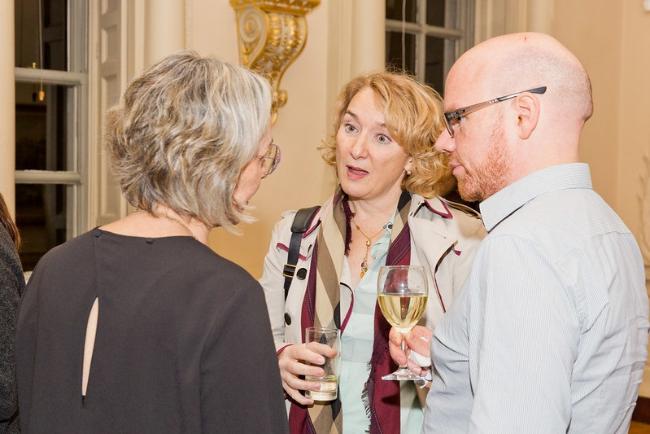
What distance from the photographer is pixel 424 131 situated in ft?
8.59

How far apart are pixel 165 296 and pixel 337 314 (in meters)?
1.11

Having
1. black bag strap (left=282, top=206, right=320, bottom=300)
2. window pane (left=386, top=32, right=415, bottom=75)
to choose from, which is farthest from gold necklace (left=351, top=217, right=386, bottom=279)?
window pane (left=386, top=32, right=415, bottom=75)

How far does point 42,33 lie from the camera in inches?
164

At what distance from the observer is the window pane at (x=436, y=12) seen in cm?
576

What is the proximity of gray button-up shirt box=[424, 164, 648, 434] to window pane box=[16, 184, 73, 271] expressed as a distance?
9.81ft

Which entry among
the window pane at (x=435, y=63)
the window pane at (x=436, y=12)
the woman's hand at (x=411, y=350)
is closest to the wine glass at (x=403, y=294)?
the woman's hand at (x=411, y=350)

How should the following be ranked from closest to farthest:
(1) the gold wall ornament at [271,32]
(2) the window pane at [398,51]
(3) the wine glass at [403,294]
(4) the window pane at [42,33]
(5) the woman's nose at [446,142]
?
(5) the woman's nose at [446,142] < (3) the wine glass at [403,294] < (4) the window pane at [42,33] < (1) the gold wall ornament at [271,32] < (2) the window pane at [398,51]

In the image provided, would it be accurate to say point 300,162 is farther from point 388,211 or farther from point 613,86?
point 613,86

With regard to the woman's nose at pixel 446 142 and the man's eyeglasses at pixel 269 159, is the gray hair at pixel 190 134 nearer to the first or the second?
the man's eyeglasses at pixel 269 159

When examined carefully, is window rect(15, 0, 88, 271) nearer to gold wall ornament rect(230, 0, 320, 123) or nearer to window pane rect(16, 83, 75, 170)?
window pane rect(16, 83, 75, 170)

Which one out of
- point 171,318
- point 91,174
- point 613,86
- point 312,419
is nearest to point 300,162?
point 91,174

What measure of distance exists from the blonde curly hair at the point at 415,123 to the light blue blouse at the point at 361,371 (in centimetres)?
34

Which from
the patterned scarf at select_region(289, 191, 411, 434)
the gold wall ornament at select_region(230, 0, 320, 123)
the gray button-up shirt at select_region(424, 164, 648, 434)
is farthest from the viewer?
the gold wall ornament at select_region(230, 0, 320, 123)

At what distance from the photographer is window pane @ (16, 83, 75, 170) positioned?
13.6 feet
